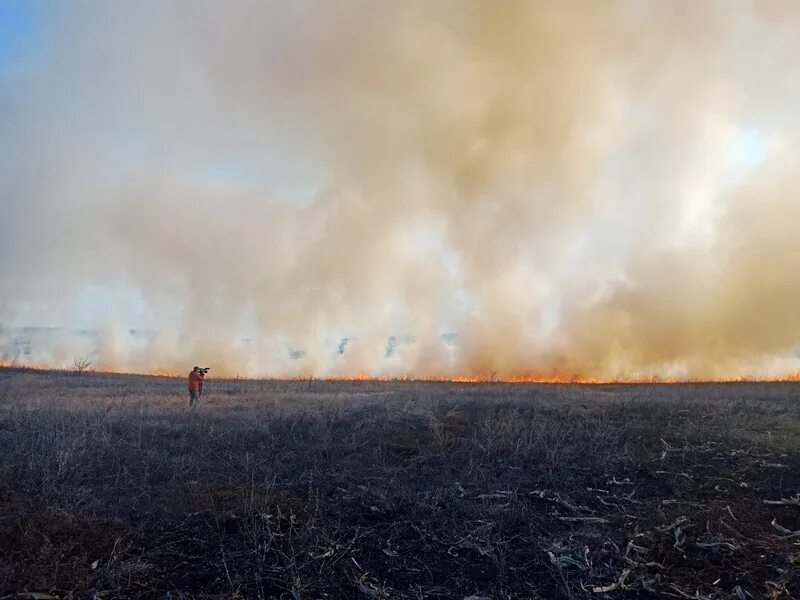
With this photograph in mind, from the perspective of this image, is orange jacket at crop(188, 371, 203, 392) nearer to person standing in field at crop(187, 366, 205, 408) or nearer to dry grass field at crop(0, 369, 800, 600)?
person standing in field at crop(187, 366, 205, 408)

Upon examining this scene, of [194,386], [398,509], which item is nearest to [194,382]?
[194,386]

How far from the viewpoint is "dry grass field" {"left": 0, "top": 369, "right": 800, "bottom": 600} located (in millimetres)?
5805

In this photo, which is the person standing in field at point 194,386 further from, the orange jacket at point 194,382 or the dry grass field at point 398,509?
the dry grass field at point 398,509

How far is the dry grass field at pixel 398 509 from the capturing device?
5.80 meters

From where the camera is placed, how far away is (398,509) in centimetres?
771

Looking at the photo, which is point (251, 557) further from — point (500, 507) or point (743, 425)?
point (743, 425)

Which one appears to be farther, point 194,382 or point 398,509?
point 194,382

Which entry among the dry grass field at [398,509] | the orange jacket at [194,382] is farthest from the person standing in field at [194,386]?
the dry grass field at [398,509]

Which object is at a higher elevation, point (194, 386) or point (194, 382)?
A: point (194, 382)

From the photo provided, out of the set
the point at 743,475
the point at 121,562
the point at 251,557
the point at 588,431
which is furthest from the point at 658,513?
the point at 121,562

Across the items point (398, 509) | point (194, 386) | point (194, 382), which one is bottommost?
point (398, 509)

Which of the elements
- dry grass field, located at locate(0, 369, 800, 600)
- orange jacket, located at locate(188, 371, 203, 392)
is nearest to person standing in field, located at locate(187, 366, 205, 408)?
orange jacket, located at locate(188, 371, 203, 392)

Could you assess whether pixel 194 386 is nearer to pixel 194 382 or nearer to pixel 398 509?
pixel 194 382

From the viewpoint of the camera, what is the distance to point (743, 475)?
29.3 feet
